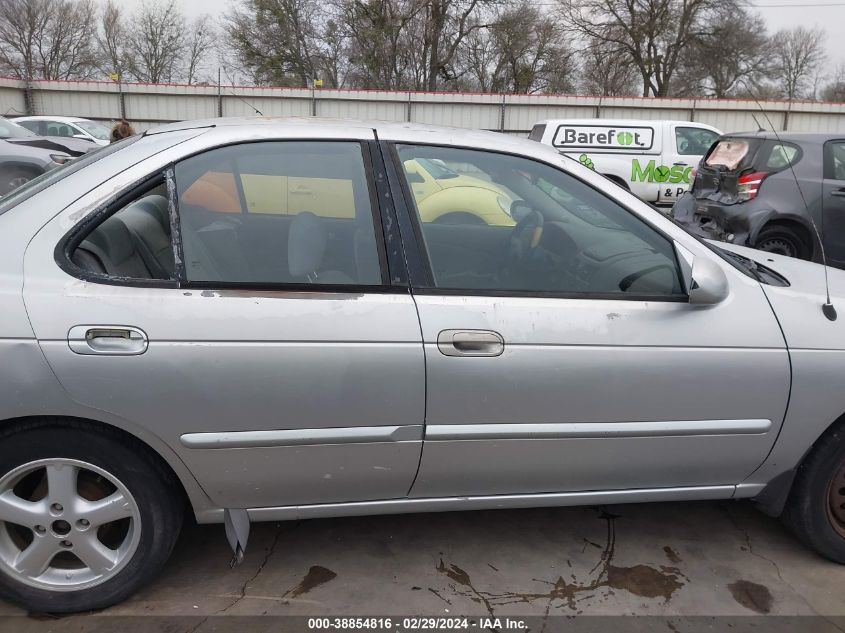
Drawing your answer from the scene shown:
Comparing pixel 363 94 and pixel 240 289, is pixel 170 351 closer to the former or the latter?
pixel 240 289

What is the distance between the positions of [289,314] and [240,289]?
0.18 meters

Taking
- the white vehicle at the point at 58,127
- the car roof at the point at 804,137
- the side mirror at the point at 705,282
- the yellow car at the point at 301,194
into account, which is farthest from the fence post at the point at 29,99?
the side mirror at the point at 705,282

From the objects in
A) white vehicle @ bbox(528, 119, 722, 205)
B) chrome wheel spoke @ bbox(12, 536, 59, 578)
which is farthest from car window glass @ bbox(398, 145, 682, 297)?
white vehicle @ bbox(528, 119, 722, 205)

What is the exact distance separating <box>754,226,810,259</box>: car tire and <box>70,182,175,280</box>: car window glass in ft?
21.0

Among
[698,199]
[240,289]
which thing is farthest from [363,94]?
[240,289]

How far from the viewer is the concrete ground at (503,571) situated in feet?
7.63

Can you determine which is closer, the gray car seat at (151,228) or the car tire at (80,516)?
the car tire at (80,516)

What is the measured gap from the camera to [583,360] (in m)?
2.21

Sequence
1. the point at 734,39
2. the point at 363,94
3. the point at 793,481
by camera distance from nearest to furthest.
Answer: the point at 793,481 → the point at 363,94 → the point at 734,39

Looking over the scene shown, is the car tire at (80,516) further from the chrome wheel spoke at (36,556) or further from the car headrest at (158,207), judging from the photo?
the car headrest at (158,207)

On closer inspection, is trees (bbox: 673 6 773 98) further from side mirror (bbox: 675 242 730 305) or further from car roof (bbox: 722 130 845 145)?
side mirror (bbox: 675 242 730 305)

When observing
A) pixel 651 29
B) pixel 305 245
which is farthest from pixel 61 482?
pixel 651 29

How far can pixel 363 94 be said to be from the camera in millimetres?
21641

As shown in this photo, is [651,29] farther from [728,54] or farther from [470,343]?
[470,343]
